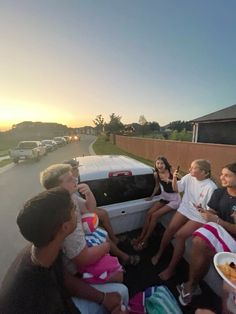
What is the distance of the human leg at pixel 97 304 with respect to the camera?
184 centimetres

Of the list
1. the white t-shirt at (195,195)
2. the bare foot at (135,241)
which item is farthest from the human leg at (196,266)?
the bare foot at (135,241)

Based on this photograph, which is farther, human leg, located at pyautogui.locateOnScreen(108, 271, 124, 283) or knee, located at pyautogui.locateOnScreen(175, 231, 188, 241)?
knee, located at pyautogui.locateOnScreen(175, 231, 188, 241)

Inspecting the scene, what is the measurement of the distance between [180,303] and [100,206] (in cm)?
163

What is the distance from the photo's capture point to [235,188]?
272 centimetres

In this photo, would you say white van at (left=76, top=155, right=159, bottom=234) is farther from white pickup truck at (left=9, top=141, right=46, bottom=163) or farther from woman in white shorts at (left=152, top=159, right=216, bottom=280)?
white pickup truck at (left=9, top=141, right=46, bottom=163)

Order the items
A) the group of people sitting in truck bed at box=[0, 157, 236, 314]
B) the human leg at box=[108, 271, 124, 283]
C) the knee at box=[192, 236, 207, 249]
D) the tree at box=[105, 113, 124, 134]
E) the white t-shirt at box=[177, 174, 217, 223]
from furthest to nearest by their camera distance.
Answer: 1. the tree at box=[105, 113, 124, 134]
2. the white t-shirt at box=[177, 174, 217, 223]
3. the knee at box=[192, 236, 207, 249]
4. the human leg at box=[108, 271, 124, 283]
5. the group of people sitting in truck bed at box=[0, 157, 236, 314]

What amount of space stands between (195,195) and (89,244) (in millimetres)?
1940

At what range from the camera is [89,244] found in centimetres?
210

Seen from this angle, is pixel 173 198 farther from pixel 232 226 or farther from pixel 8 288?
pixel 8 288

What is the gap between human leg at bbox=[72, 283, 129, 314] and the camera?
1841mm

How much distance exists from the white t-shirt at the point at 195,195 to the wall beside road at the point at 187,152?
5597 millimetres

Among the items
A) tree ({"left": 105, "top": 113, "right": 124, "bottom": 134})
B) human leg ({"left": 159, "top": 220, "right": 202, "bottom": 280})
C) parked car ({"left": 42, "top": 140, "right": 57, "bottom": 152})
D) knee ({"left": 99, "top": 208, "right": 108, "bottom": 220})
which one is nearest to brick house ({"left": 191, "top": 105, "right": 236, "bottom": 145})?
human leg ({"left": 159, "top": 220, "right": 202, "bottom": 280})

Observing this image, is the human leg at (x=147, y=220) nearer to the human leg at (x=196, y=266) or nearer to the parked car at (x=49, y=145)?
the human leg at (x=196, y=266)

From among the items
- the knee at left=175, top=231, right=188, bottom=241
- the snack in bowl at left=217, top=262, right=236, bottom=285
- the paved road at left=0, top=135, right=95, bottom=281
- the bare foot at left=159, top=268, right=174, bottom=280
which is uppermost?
the snack in bowl at left=217, top=262, right=236, bottom=285
